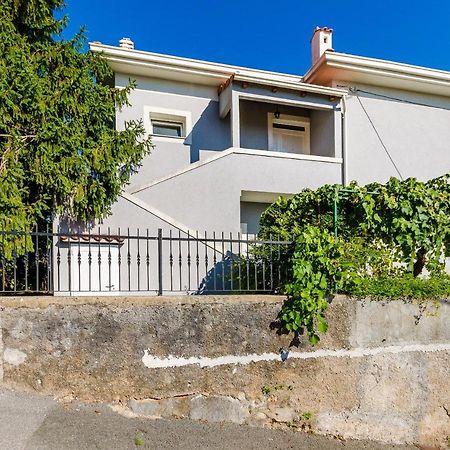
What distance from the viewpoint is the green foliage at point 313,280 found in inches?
174

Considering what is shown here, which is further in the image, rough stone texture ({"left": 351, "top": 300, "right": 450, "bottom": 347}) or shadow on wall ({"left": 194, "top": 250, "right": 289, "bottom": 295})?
shadow on wall ({"left": 194, "top": 250, "right": 289, "bottom": 295})

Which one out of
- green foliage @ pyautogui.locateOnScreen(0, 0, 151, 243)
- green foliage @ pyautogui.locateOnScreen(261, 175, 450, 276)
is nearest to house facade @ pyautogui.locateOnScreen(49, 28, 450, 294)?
green foliage @ pyautogui.locateOnScreen(0, 0, 151, 243)

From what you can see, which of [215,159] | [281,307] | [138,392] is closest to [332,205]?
[281,307]

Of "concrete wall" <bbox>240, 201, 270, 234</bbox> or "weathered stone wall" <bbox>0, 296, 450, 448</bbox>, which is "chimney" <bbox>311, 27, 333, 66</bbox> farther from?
"weathered stone wall" <bbox>0, 296, 450, 448</bbox>

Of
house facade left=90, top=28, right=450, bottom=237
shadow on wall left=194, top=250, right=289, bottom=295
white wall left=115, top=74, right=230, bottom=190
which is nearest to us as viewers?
shadow on wall left=194, top=250, right=289, bottom=295

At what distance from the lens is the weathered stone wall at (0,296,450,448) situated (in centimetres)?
389

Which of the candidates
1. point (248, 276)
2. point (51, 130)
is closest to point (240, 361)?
point (248, 276)

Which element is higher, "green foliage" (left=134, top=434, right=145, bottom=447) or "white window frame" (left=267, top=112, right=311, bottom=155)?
"white window frame" (left=267, top=112, right=311, bottom=155)

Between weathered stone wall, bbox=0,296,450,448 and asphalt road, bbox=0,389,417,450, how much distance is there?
0.12m

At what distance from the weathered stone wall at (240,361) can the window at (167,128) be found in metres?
7.39

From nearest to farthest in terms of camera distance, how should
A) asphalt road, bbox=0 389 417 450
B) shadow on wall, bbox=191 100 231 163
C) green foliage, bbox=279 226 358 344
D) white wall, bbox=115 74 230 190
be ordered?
1. asphalt road, bbox=0 389 417 450
2. green foliage, bbox=279 226 358 344
3. white wall, bbox=115 74 230 190
4. shadow on wall, bbox=191 100 231 163

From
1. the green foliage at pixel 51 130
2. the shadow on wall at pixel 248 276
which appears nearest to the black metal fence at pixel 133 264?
the shadow on wall at pixel 248 276

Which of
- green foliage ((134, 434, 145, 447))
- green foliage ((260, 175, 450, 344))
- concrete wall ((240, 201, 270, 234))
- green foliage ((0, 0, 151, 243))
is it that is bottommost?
green foliage ((134, 434, 145, 447))

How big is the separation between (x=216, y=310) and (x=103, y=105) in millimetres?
5305
